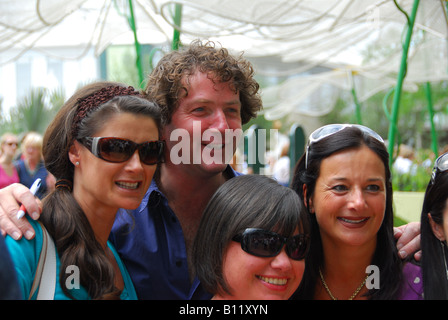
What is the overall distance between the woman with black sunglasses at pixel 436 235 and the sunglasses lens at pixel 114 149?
137 cm

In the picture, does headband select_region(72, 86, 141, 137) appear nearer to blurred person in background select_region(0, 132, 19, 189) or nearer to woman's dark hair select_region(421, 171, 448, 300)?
woman's dark hair select_region(421, 171, 448, 300)

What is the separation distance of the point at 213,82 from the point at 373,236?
3.99 ft

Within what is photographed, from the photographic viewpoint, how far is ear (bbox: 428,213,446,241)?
6.14 ft

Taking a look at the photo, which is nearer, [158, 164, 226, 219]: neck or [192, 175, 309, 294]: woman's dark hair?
[192, 175, 309, 294]: woman's dark hair

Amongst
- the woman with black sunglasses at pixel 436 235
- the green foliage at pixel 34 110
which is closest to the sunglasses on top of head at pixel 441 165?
the woman with black sunglasses at pixel 436 235

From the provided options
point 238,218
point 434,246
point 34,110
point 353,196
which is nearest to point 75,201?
point 238,218

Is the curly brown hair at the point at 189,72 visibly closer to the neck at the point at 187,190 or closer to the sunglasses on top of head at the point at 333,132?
the neck at the point at 187,190

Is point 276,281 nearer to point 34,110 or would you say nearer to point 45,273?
point 45,273

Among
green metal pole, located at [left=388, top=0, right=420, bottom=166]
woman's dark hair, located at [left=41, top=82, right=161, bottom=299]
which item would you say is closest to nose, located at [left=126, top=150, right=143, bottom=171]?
woman's dark hair, located at [left=41, top=82, right=161, bottom=299]

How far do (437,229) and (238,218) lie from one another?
0.89m

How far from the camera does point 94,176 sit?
6.25 ft

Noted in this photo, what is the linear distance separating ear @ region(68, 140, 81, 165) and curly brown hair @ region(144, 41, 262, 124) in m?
0.59

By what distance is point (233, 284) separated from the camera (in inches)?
71.8
